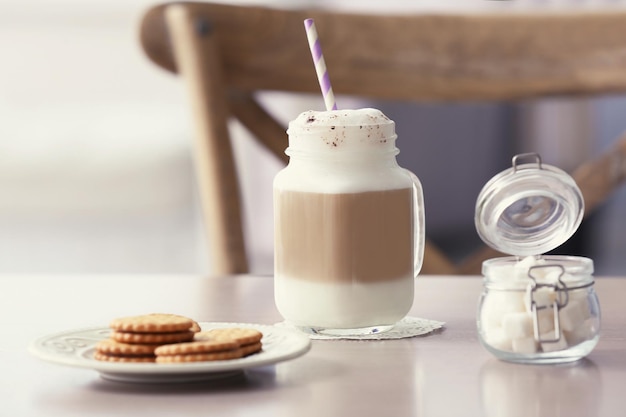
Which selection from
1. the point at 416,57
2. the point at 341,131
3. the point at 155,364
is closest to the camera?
the point at 155,364

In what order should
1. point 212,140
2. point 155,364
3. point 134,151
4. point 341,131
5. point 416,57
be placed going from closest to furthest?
1. point 155,364
2. point 341,131
3. point 212,140
4. point 416,57
5. point 134,151

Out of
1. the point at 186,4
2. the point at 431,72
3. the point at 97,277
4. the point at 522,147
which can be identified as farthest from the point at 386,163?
the point at 522,147

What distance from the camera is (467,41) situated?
5.86 feet

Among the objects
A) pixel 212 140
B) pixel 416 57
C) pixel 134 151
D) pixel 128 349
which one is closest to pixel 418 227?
pixel 128 349

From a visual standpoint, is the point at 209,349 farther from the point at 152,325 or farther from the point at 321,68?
the point at 321,68

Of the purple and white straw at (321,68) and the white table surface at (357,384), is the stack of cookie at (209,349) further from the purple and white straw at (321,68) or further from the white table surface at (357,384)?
the purple and white straw at (321,68)

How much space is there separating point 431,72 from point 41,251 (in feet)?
6.18

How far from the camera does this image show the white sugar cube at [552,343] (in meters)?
0.69

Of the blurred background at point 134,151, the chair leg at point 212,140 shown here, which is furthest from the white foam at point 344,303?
the blurred background at point 134,151

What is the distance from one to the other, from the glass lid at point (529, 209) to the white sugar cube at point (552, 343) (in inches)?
3.7

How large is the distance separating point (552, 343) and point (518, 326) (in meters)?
0.02

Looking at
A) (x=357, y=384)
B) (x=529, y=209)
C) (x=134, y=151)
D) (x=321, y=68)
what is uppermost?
A: (x=134, y=151)

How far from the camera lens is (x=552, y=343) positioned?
2.28 feet

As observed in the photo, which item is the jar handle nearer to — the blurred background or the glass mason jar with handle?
the glass mason jar with handle
